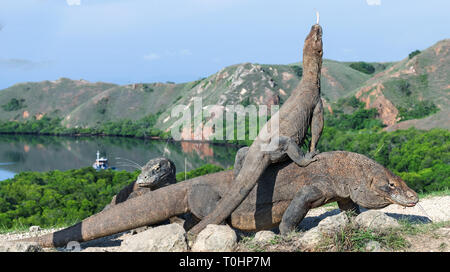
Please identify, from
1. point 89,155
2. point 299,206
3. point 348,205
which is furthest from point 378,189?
point 89,155

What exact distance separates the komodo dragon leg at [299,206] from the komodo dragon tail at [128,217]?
6.06 ft

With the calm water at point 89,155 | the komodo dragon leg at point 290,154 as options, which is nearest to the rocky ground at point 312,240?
the komodo dragon leg at point 290,154

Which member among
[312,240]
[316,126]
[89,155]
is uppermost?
[316,126]

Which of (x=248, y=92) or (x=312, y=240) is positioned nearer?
(x=312, y=240)

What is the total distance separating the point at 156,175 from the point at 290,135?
2.79 metres

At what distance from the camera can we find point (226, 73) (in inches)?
4186

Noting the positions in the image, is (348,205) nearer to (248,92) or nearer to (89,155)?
(89,155)

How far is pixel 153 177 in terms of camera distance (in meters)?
9.34

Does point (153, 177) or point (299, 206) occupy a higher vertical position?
point (153, 177)

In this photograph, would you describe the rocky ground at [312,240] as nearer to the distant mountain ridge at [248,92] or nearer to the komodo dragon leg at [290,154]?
the komodo dragon leg at [290,154]

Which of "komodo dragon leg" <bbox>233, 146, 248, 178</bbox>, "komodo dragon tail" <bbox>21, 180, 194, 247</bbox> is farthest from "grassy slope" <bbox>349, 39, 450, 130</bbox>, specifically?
"komodo dragon tail" <bbox>21, 180, 194, 247</bbox>

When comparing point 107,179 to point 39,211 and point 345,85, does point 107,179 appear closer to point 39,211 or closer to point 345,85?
point 39,211

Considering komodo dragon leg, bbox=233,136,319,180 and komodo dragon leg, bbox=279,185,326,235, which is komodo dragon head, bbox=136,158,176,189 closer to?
komodo dragon leg, bbox=233,136,319,180
